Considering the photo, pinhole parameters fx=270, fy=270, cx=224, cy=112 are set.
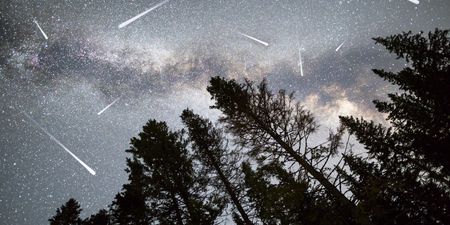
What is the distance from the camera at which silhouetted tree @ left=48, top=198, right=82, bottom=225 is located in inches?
680

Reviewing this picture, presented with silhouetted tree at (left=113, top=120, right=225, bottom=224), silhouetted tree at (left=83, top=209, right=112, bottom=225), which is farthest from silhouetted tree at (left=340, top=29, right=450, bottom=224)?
silhouetted tree at (left=83, top=209, right=112, bottom=225)

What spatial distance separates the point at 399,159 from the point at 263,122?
301 inches

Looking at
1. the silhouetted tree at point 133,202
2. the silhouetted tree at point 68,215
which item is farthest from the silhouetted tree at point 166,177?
the silhouetted tree at point 68,215

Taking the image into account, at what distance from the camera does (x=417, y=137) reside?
12000mm

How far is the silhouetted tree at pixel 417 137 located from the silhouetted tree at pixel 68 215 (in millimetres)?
16919

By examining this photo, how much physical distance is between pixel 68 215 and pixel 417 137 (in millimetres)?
20335

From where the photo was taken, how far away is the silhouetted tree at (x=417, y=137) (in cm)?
1065

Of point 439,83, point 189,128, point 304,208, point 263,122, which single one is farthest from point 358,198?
point 189,128

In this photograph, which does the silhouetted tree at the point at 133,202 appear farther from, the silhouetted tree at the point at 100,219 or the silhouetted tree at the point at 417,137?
the silhouetted tree at the point at 417,137

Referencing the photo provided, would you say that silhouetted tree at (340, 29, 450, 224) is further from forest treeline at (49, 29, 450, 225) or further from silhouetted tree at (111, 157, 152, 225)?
silhouetted tree at (111, 157, 152, 225)

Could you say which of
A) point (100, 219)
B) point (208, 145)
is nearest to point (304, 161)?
point (208, 145)

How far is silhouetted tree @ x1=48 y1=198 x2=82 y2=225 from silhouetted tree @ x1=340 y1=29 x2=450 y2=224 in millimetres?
16919

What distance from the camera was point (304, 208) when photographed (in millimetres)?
8336

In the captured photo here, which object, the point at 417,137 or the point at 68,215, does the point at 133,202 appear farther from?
the point at 417,137
